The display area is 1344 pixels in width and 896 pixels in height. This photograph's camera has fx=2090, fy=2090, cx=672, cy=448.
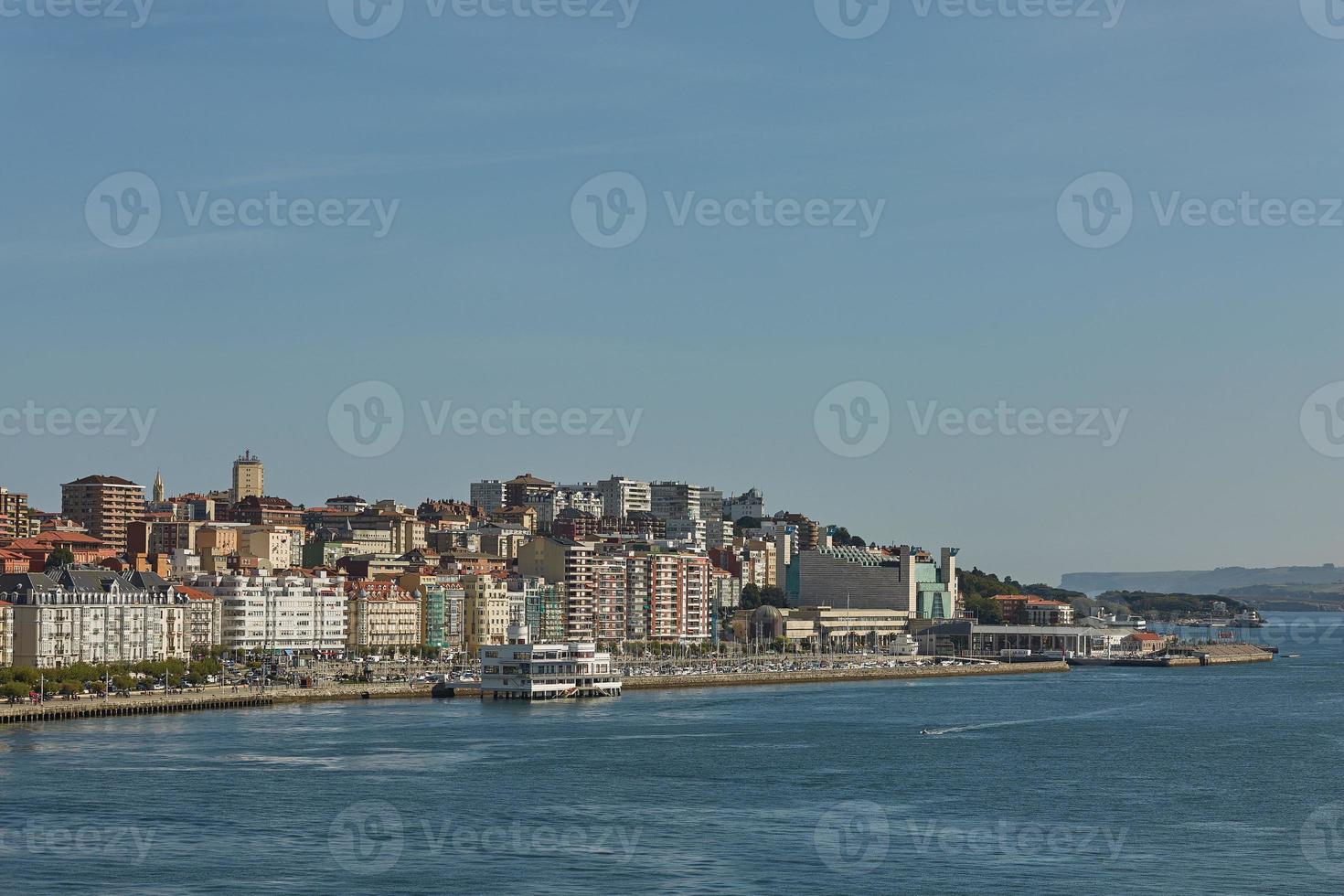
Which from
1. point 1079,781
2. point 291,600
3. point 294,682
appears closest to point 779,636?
point 291,600

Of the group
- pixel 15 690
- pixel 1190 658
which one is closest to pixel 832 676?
pixel 1190 658

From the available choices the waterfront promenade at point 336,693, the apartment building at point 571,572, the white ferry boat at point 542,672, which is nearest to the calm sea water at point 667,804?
the waterfront promenade at point 336,693

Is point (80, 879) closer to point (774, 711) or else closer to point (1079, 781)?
point (1079, 781)

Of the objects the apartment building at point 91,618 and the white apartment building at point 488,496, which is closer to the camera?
the apartment building at point 91,618

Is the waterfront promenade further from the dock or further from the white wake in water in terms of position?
the white wake in water
